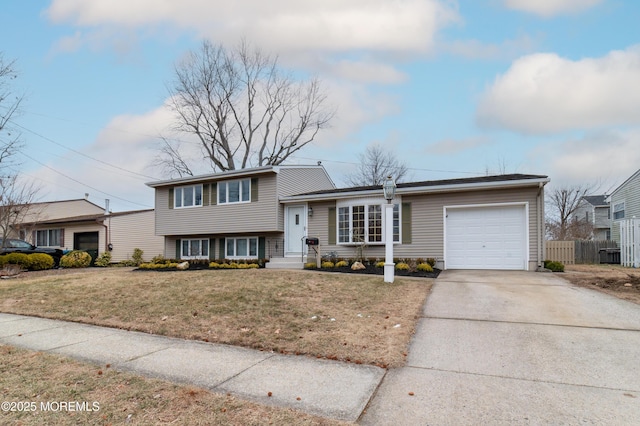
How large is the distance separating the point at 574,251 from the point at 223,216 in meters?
17.9

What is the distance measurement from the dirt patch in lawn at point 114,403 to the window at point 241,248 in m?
14.1

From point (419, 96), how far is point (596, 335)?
10.1m

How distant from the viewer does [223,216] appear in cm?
1880

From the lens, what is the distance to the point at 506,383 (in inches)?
160

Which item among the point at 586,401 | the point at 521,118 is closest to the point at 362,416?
the point at 586,401

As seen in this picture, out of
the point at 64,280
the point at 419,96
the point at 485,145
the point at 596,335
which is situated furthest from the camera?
the point at 485,145

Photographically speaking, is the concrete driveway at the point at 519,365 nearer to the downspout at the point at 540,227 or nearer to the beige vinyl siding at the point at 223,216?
the downspout at the point at 540,227

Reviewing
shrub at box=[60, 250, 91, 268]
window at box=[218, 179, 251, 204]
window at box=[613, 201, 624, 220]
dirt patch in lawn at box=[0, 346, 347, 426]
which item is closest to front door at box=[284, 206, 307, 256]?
window at box=[218, 179, 251, 204]

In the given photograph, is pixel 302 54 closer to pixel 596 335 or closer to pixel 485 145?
pixel 485 145

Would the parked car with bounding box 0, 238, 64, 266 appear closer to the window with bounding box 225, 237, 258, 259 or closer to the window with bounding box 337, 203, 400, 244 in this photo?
the window with bounding box 225, 237, 258, 259

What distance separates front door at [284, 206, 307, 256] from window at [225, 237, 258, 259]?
1781 mm

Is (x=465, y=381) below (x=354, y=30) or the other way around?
below

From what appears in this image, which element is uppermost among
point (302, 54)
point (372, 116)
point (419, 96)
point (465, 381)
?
point (302, 54)

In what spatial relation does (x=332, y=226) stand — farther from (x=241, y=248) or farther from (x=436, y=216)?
(x=241, y=248)
